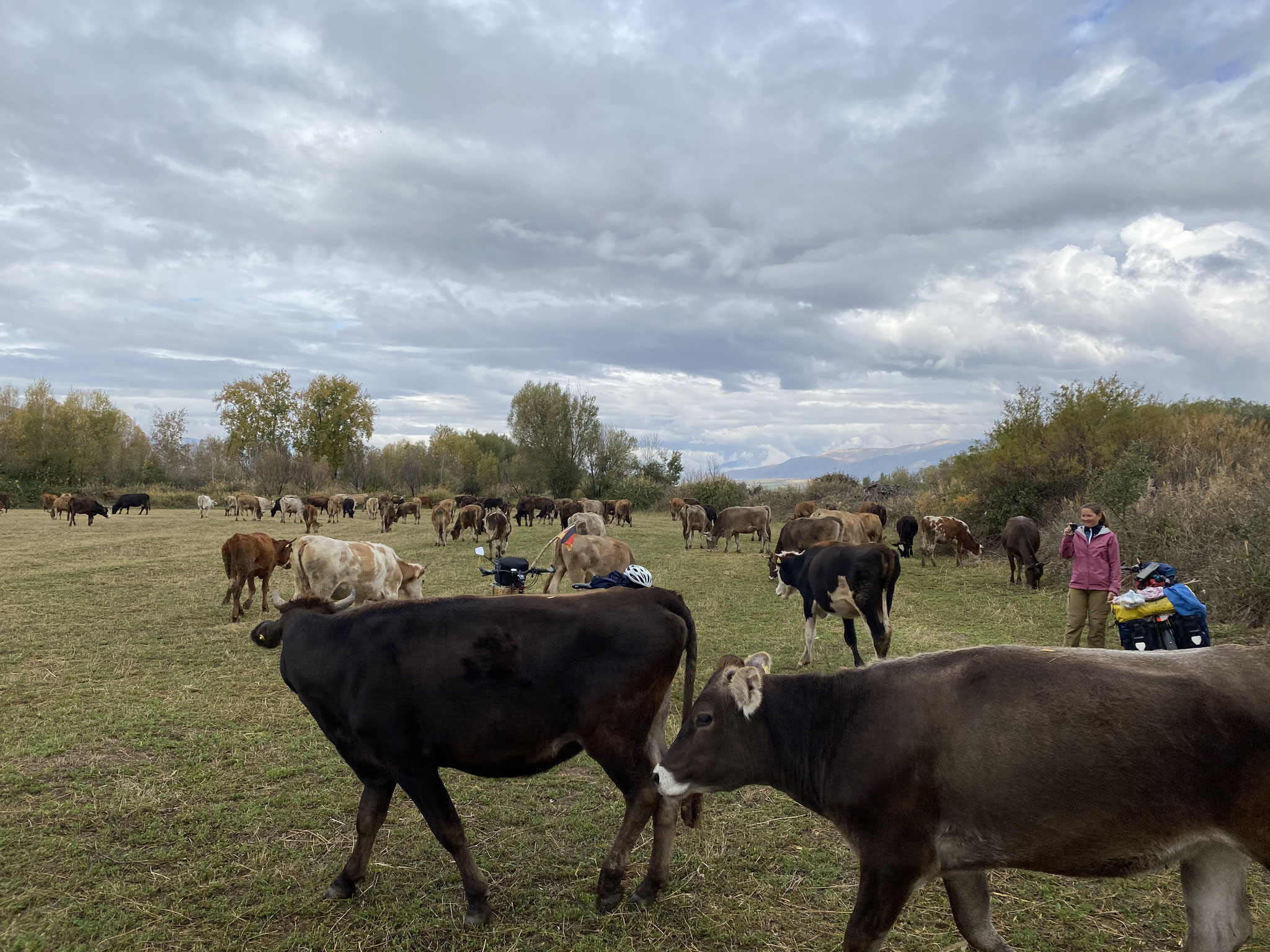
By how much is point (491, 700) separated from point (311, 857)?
5.86ft

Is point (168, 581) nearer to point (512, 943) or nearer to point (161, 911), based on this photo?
point (161, 911)

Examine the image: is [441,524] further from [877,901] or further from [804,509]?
[877,901]

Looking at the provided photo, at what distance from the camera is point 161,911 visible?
373 cm

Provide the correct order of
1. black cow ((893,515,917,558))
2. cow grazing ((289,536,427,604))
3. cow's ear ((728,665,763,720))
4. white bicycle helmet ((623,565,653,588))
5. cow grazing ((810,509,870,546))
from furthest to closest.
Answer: black cow ((893,515,917,558)) < cow grazing ((810,509,870,546)) < cow grazing ((289,536,427,604)) < white bicycle helmet ((623,565,653,588)) < cow's ear ((728,665,763,720))

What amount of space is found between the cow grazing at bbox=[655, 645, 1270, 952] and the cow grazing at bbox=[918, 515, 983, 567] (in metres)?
18.5

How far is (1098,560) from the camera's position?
864 centimetres

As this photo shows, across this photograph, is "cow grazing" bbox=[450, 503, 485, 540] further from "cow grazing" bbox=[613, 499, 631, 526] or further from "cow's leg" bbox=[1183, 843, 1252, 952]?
"cow's leg" bbox=[1183, 843, 1252, 952]

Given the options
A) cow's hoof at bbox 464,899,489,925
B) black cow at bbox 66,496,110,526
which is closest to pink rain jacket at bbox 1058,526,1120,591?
cow's hoof at bbox 464,899,489,925

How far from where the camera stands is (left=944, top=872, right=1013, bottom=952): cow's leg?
329 cm

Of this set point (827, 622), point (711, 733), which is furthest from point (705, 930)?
point (827, 622)

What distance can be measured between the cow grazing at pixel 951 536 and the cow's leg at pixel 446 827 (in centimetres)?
1887

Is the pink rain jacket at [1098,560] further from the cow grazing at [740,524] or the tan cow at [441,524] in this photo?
the tan cow at [441,524]

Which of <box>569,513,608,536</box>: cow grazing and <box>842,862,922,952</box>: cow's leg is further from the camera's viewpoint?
<box>569,513,608,536</box>: cow grazing

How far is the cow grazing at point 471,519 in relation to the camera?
24891mm
